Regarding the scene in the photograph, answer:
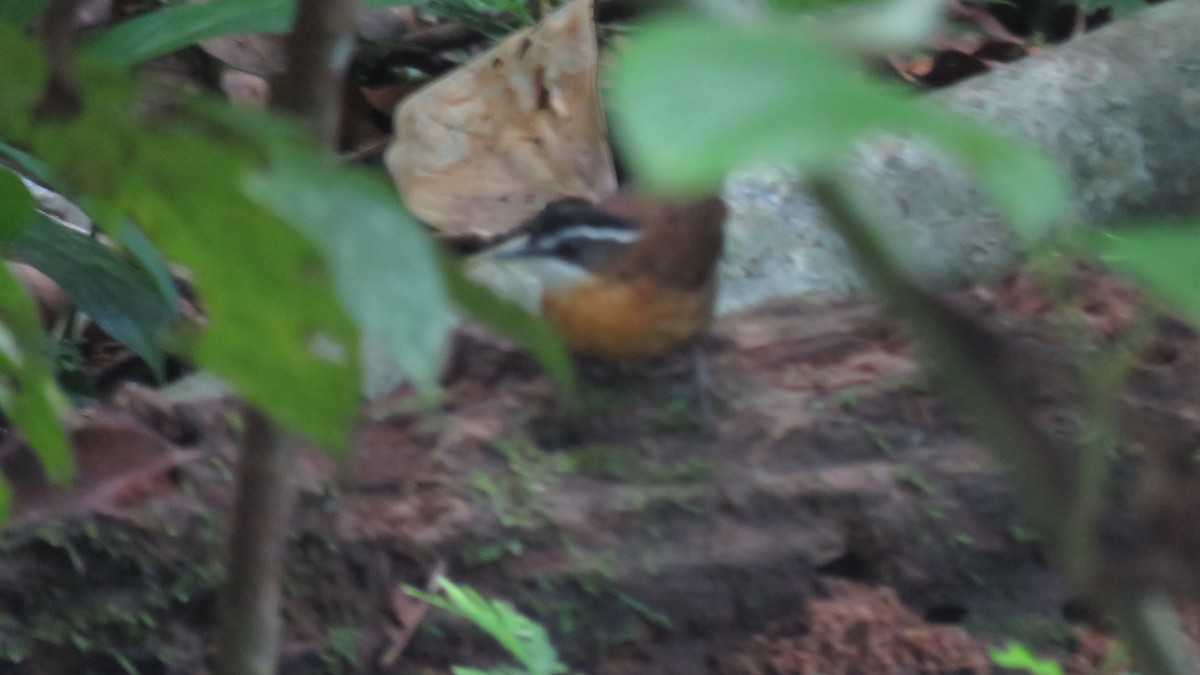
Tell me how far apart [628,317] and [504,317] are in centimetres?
254

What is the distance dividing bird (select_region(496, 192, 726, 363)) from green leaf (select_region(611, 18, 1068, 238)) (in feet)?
8.72

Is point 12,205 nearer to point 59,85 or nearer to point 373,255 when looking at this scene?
point 59,85

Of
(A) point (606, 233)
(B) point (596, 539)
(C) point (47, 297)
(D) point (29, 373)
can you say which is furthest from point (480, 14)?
(D) point (29, 373)

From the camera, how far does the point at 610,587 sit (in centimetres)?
232

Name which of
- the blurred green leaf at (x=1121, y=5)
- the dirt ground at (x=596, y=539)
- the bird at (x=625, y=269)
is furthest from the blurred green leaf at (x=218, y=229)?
the blurred green leaf at (x=1121, y=5)

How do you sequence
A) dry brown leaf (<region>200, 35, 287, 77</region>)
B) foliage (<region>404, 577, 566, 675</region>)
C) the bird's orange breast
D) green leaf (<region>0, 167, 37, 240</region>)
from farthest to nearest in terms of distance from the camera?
1. dry brown leaf (<region>200, 35, 287, 77</region>)
2. the bird's orange breast
3. foliage (<region>404, 577, 566, 675</region>)
4. green leaf (<region>0, 167, 37, 240</region>)

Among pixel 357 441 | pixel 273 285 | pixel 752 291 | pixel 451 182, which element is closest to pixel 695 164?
pixel 273 285

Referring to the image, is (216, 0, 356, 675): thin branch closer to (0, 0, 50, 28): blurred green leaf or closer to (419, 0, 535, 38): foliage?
(0, 0, 50, 28): blurred green leaf

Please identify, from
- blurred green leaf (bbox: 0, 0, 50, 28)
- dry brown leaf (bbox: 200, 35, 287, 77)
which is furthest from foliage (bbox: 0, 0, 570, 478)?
dry brown leaf (bbox: 200, 35, 287, 77)

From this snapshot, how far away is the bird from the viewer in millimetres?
3178

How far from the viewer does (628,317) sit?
130 inches

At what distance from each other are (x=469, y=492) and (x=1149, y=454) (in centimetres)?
180

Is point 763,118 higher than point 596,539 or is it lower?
higher

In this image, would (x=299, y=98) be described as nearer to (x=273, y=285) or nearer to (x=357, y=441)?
(x=273, y=285)
